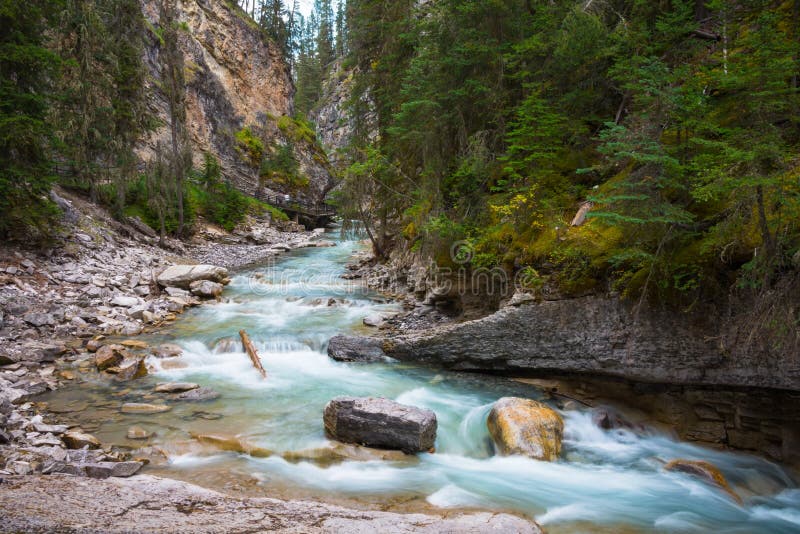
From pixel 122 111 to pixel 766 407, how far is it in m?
23.5

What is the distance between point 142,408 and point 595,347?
7562 millimetres

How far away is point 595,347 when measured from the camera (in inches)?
288

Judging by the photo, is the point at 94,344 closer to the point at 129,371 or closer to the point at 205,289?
the point at 129,371

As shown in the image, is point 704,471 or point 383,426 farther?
point 383,426

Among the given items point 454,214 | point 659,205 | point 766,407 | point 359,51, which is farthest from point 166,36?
point 766,407

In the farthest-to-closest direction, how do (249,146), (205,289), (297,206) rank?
1. (297,206)
2. (249,146)
3. (205,289)

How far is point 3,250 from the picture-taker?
37.5 ft

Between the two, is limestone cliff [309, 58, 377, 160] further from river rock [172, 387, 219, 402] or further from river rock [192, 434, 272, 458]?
river rock [192, 434, 272, 458]

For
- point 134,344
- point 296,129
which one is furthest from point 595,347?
point 296,129

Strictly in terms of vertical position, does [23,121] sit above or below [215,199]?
below

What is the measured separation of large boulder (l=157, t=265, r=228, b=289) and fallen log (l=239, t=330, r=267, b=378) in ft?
18.2

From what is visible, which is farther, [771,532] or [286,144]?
[286,144]

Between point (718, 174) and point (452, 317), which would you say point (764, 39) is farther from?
Answer: point (452, 317)

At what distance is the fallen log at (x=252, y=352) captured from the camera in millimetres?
9148
